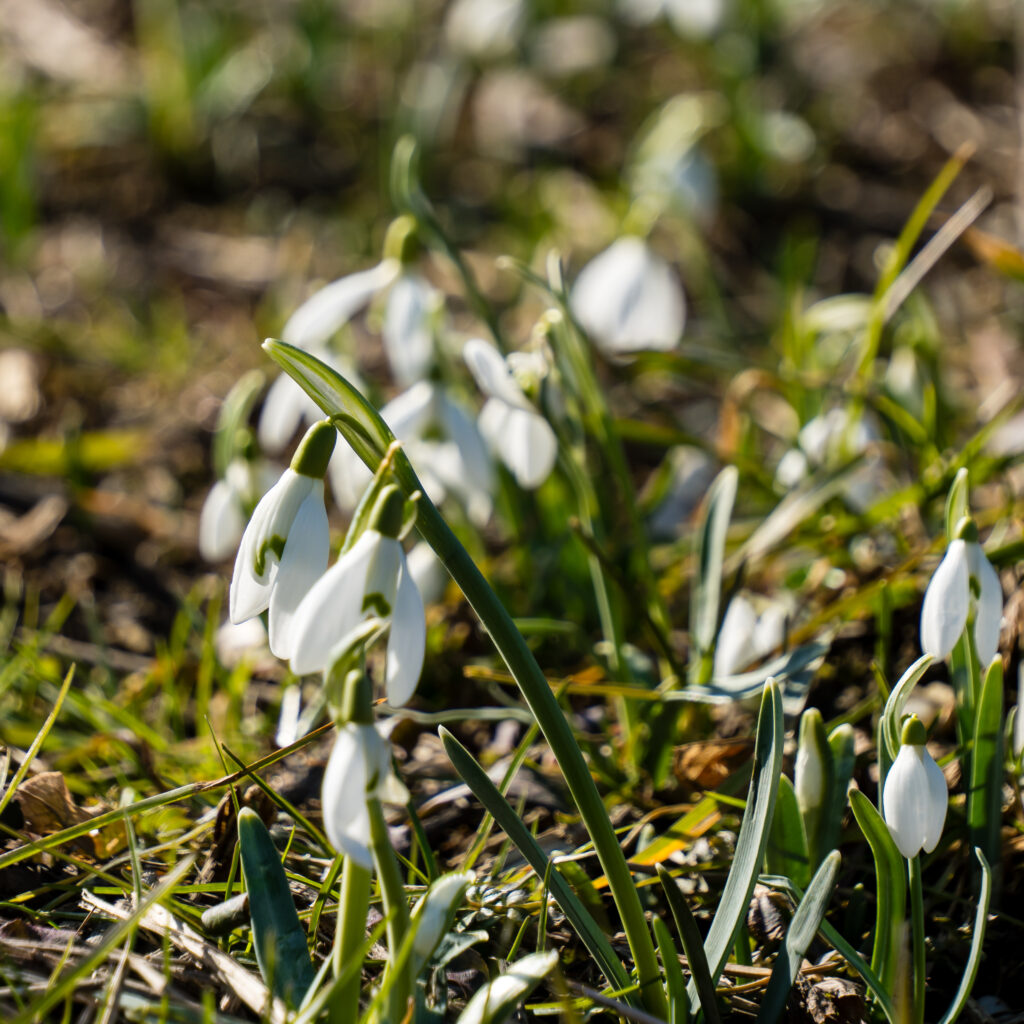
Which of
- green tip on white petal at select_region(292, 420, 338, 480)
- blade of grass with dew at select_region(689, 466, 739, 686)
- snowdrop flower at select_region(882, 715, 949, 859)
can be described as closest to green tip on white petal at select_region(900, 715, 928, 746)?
snowdrop flower at select_region(882, 715, 949, 859)

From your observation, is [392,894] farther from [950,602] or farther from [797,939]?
[950,602]

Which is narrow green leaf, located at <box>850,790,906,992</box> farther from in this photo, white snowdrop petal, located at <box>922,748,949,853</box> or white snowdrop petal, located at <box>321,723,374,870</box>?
white snowdrop petal, located at <box>321,723,374,870</box>

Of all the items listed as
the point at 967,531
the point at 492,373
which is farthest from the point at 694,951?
the point at 492,373

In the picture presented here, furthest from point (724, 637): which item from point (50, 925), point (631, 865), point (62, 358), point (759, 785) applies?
point (62, 358)

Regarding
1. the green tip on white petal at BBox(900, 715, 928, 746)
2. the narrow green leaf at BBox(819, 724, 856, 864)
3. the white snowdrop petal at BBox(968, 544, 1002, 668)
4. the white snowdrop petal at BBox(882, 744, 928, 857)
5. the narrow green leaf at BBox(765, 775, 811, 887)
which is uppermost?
the white snowdrop petal at BBox(968, 544, 1002, 668)

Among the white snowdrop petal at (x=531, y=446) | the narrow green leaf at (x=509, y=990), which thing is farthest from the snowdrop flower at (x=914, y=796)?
the white snowdrop petal at (x=531, y=446)
